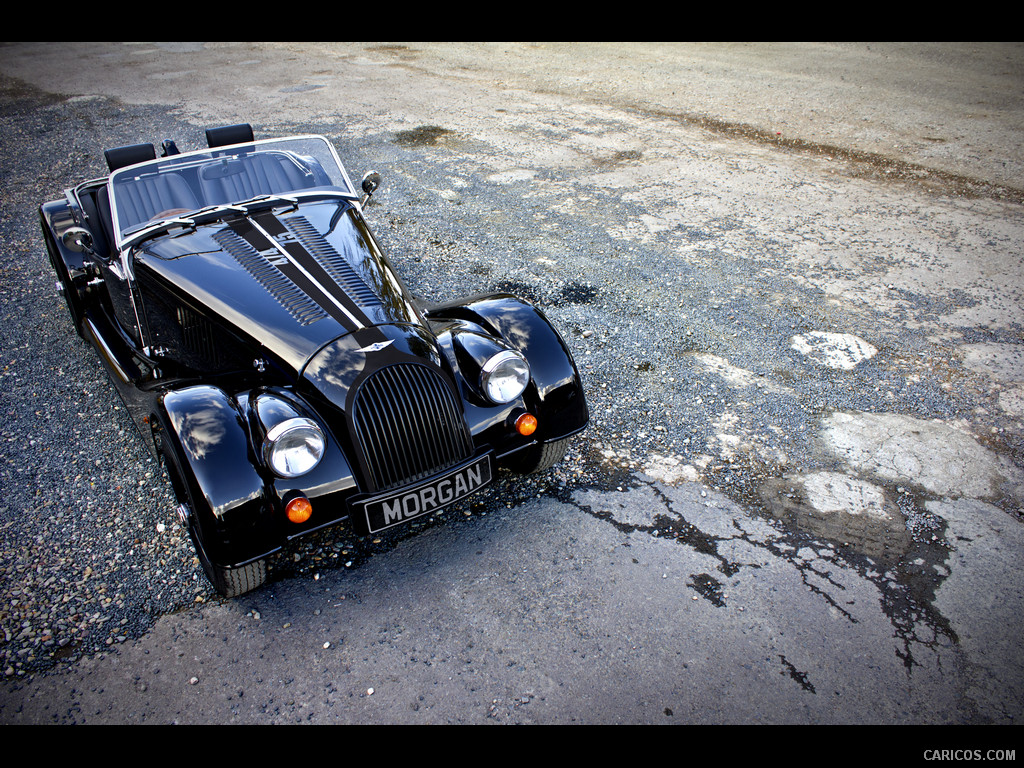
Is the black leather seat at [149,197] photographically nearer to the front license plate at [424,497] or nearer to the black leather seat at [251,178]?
the black leather seat at [251,178]

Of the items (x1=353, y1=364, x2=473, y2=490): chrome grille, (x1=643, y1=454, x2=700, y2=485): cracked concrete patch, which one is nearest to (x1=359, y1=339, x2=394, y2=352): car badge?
(x1=353, y1=364, x2=473, y2=490): chrome grille

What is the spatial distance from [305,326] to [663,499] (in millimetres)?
2142

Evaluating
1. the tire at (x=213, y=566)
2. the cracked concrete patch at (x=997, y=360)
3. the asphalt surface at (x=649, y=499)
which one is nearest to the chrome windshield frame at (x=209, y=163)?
the asphalt surface at (x=649, y=499)

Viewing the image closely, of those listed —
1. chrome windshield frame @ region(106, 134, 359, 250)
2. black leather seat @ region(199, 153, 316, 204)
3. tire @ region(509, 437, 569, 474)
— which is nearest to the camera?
tire @ region(509, 437, 569, 474)

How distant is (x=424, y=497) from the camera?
278 cm

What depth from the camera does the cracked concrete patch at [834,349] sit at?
4.43m

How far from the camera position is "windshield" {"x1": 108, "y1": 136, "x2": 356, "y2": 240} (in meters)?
3.82

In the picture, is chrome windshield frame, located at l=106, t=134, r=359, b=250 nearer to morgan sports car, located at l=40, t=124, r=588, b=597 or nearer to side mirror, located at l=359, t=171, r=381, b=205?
morgan sports car, located at l=40, t=124, r=588, b=597

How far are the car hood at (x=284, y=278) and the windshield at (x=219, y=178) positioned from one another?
290 mm

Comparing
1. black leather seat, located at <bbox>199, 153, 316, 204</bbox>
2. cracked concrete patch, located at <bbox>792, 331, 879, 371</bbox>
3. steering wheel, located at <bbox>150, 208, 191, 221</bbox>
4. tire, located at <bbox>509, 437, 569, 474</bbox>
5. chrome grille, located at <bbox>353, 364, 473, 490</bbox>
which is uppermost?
black leather seat, located at <bbox>199, 153, 316, 204</bbox>

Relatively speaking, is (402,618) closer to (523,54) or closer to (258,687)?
(258,687)

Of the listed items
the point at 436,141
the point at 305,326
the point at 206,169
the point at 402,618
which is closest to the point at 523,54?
the point at 436,141

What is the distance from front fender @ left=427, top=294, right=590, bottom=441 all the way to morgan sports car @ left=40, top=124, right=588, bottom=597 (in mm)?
10
